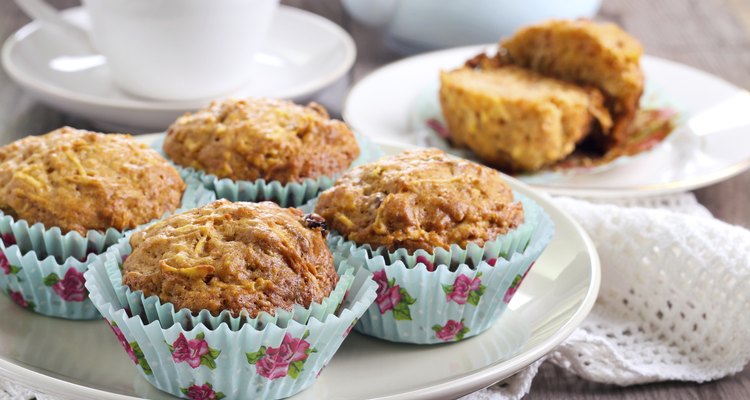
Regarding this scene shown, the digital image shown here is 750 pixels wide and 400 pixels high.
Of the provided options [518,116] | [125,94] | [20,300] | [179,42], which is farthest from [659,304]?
[125,94]

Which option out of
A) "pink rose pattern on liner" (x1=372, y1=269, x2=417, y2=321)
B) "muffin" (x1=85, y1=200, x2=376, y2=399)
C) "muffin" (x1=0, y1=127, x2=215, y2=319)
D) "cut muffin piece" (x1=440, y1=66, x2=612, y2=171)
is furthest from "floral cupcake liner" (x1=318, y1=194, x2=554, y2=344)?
"cut muffin piece" (x1=440, y1=66, x2=612, y2=171)

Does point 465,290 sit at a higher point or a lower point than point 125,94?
higher

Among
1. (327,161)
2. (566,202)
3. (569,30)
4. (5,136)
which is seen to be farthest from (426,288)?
(5,136)

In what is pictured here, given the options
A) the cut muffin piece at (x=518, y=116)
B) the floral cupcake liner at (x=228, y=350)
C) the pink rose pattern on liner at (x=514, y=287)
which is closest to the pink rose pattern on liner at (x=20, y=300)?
the floral cupcake liner at (x=228, y=350)

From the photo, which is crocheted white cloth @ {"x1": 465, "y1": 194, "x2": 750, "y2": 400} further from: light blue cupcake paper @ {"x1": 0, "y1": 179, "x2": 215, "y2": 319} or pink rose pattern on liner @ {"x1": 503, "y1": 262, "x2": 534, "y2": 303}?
light blue cupcake paper @ {"x1": 0, "y1": 179, "x2": 215, "y2": 319}

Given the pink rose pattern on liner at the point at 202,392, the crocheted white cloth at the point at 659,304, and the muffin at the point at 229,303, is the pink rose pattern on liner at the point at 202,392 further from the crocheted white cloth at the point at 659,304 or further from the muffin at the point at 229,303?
the crocheted white cloth at the point at 659,304

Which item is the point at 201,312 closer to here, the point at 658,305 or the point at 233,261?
the point at 233,261
